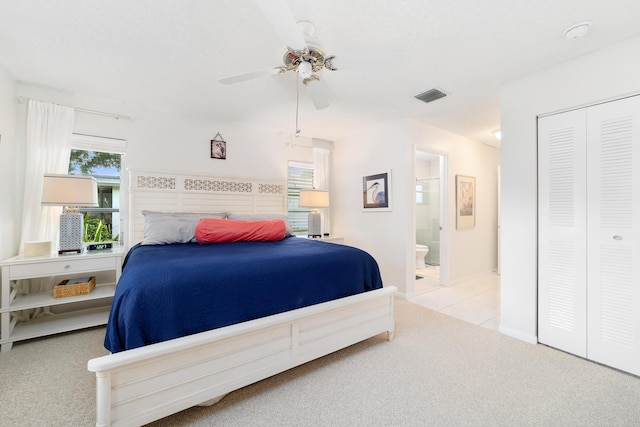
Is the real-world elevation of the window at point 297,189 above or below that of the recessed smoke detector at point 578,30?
below

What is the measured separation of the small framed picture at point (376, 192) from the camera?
3.61 metres

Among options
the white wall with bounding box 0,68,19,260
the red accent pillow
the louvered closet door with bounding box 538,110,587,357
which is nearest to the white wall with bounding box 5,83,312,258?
the white wall with bounding box 0,68,19,260

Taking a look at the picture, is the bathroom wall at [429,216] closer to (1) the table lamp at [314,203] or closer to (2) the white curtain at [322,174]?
(2) the white curtain at [322,174]

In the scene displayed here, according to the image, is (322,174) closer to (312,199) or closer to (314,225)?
(312,199)

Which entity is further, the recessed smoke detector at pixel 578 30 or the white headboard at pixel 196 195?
the white headboard at pixel 196 195

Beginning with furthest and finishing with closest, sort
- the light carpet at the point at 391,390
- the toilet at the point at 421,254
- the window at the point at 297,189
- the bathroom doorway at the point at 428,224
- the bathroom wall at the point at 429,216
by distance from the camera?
the bathroom wall at the point at 429,216 → the bathroom doorway at the point at 428,224 → the toilet at the point at 421,254 → the window at the point at 297,189 → the light carpet at the point at 391,390

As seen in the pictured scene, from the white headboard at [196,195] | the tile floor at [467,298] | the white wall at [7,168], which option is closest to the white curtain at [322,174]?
the white headboard at [196,195]

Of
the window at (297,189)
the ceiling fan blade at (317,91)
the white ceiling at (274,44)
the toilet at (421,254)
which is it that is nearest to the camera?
the white ceiling at (274,44)

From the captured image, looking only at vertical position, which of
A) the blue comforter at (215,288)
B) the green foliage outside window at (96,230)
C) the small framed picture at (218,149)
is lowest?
the blue comforter at (215,288)

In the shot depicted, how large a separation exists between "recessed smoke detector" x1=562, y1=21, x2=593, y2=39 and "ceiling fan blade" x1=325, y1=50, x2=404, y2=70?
1.20 m

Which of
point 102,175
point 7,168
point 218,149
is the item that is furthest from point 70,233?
point 218,149

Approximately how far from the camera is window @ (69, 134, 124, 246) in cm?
292

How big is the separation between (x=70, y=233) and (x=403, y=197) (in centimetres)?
363

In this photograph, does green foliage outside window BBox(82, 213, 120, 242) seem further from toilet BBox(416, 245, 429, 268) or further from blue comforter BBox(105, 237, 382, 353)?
toilet BBox(416, 245, 429, 268)
